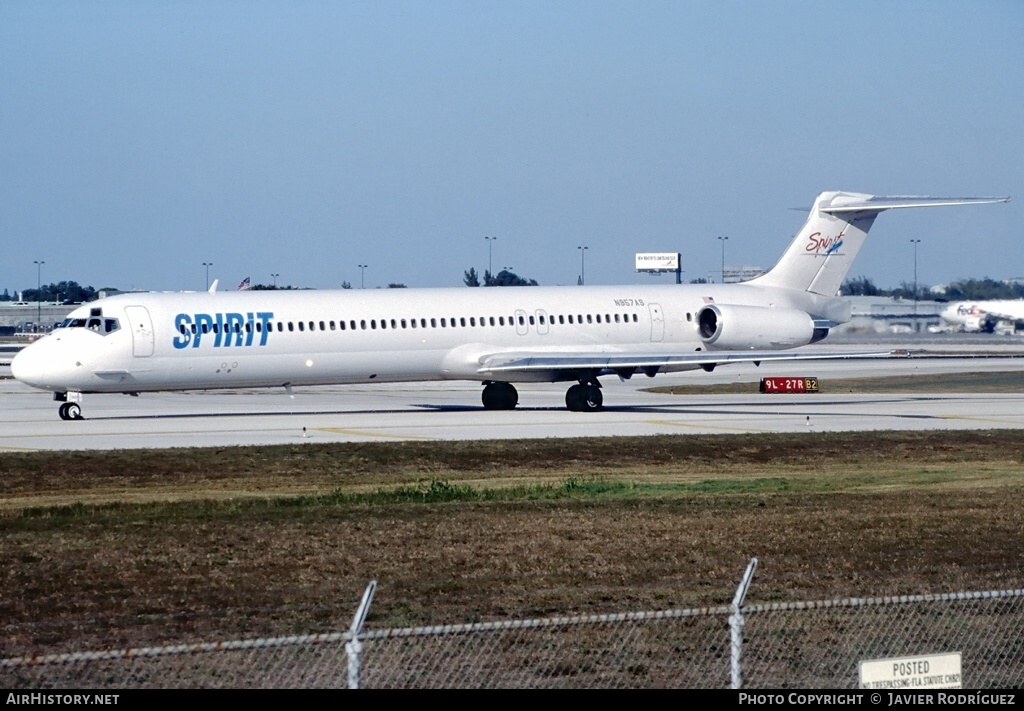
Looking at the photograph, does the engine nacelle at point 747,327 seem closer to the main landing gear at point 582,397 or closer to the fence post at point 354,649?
the main landing gear at point 582,397

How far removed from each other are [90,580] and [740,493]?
11.3 meters

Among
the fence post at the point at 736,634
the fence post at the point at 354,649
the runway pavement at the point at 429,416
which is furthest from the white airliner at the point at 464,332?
the fence post at the point at 354,649

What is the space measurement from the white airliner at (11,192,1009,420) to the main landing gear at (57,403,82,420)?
4cm

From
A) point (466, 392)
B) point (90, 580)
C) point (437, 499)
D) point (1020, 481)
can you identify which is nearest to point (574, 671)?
point (90, 580)

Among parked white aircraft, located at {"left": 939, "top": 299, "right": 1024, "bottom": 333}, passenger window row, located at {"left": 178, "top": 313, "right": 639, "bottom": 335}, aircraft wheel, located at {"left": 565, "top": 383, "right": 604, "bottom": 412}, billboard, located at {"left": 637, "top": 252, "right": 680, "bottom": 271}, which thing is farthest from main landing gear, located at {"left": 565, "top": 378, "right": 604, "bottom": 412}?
billboard, located at {"left": 637, "top": 252, "right": 680, "bottom": 271}

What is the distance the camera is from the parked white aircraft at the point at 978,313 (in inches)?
4302

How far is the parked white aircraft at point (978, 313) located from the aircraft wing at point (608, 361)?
71.4 metres

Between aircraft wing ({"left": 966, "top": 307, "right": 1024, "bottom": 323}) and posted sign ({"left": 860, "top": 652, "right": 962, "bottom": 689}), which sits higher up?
posted sign ({"left": 860, "top": 652, "right": 962, "bottom": 689})

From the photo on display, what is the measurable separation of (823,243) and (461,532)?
28.6 m

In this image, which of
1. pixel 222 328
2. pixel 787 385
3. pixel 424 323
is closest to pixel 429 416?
pixel 424 323

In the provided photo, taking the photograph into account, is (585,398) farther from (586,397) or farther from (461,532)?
(461,532)

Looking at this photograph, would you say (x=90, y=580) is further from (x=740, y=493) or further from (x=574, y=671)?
(x=740, y=493)

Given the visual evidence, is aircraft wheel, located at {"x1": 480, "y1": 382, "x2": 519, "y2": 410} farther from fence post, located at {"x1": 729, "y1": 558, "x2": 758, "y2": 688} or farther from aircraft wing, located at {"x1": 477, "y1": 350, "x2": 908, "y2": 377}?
fence post, located at {"x1": 729, "y1": 558, "x2": 758, "y2": 688}

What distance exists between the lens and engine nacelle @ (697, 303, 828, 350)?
42.5m
